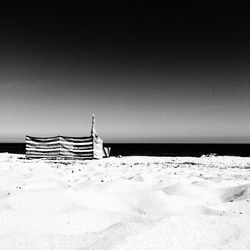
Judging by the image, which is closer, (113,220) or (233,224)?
(233,224)

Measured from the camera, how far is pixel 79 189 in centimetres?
564

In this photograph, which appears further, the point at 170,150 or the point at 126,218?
the point at 170,150

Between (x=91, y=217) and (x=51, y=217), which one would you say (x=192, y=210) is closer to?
(x=91, y=217)

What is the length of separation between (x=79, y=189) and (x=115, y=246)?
3087mm

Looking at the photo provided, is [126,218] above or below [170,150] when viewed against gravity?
above

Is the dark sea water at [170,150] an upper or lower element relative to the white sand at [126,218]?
lower

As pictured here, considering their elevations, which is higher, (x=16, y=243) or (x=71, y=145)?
(x=71, y=145)

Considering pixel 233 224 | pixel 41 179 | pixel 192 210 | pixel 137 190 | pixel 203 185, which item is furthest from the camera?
pixel 41 179

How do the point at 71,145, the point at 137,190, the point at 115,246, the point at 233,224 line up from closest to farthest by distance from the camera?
the point at 115,246, the point at 233,224, the point at 137,190, the point at 71,145

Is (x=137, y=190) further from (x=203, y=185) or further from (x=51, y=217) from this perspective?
(x=51, y=217)

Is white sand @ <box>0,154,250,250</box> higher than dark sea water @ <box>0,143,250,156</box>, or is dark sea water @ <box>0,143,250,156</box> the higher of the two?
white sand @ <box>0,154,250,250</box>

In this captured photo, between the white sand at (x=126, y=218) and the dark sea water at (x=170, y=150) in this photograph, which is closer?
the white sand at (x=126, y=218)

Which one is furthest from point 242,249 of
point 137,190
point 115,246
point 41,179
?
point 41,179

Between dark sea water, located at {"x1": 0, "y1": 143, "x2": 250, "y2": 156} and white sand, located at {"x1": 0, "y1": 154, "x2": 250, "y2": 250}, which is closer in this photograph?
white sand, located at {"x1": 0, "y1": 154, "x2": 250, "y2": 250}
